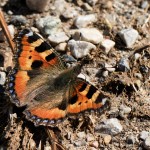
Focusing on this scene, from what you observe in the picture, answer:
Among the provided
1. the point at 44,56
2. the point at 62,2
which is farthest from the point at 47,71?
the point at 62,2

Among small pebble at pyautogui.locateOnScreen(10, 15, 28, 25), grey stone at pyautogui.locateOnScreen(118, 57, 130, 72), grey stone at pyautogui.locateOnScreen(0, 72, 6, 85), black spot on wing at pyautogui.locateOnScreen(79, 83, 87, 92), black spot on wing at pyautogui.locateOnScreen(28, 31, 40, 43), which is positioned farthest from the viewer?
small pebble at pyautogui.locateOnScreen(10, 15, 28, 25)

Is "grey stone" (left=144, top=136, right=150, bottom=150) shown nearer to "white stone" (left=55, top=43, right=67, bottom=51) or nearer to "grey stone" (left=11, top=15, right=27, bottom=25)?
"white stone" (left=55, top=43, right=67, bottom=51)

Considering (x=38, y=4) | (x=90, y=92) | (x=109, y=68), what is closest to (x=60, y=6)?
(x=38, y=4)

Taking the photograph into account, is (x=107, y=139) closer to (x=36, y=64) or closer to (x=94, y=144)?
(x=94, y=144)

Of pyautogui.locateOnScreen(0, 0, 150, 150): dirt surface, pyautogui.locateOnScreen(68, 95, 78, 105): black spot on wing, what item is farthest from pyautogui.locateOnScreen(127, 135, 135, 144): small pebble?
pyautogui.locateOnScreen(68, 95, 78, 105): black spot on wing

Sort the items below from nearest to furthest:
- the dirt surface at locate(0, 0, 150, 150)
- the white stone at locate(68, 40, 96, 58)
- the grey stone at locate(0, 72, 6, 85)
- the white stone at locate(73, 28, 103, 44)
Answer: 1. the dirt surface at locate(0, 0, 150, 150)
2. the grey stone at locate(0, 72, 6, 85)
3. the white stone at locate(68, 40, 96, 58)
4. the white stone at locate(73, 28, 103, 44)

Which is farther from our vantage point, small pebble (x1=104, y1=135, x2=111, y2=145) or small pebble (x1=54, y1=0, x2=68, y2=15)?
small pebble (x1=54, y1=0, x2=68, y2=15)
